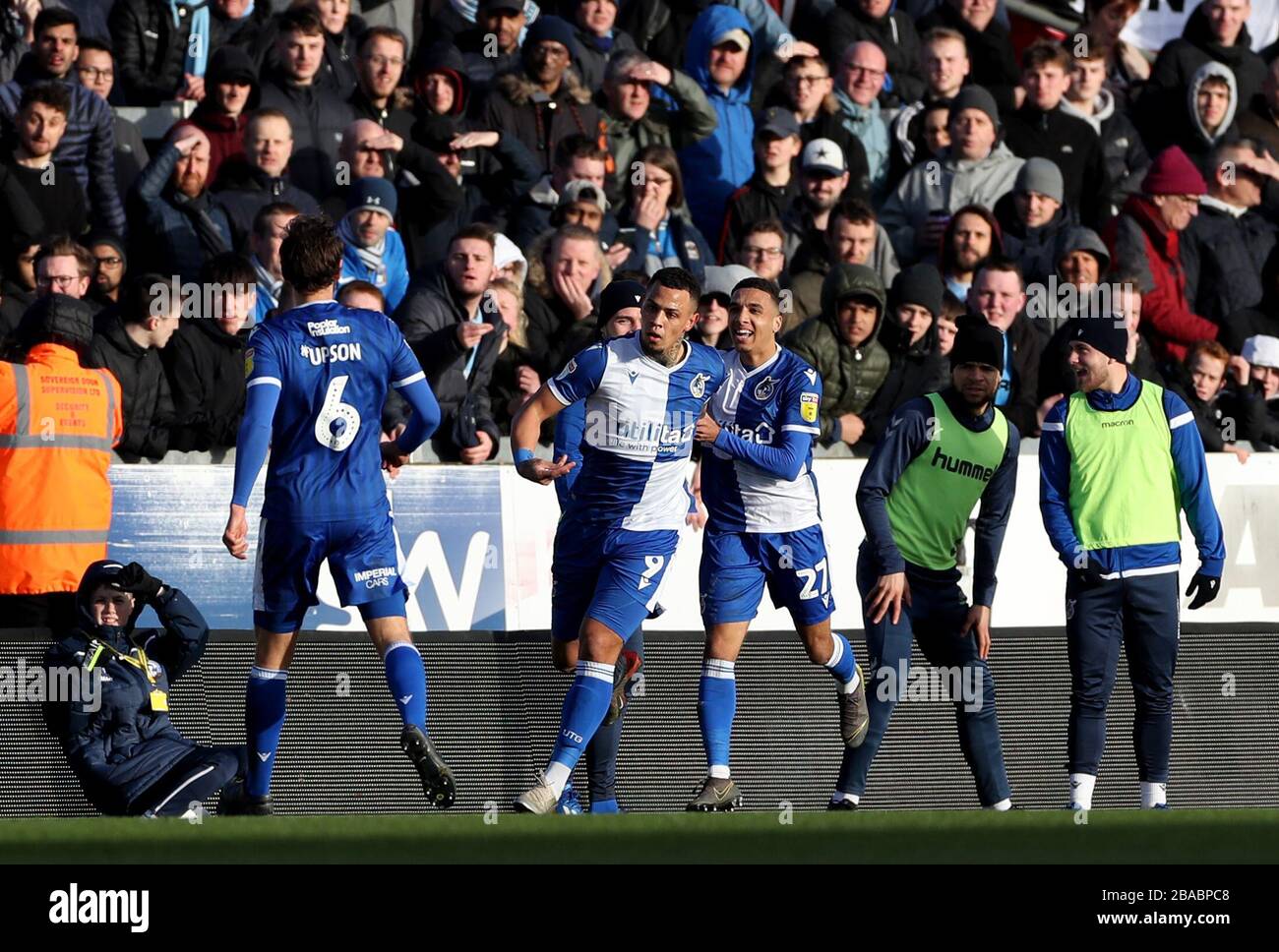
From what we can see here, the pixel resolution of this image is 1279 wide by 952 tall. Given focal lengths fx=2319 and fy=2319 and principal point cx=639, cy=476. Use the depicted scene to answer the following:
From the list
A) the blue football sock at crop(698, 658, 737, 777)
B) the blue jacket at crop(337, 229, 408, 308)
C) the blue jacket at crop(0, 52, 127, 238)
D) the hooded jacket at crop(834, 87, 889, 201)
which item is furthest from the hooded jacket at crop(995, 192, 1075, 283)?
the blue jacket at crop(0, 52, 127, 238)

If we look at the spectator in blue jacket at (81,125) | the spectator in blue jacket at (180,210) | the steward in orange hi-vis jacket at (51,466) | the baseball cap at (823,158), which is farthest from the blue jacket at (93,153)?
the baseball cap at (823,158)

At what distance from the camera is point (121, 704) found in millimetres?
9812

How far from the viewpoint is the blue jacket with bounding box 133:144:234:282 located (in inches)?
506

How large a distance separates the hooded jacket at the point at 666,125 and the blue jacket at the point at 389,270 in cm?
172

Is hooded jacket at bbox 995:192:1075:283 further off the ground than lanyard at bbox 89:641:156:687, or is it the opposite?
hooded jacket at bbox 995:192:1075:283

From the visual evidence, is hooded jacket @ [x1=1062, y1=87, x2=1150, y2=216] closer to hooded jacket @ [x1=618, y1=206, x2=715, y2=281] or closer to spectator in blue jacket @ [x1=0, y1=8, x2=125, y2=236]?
hooded jacket @ [x1=618, y1=206, x2=715, y2=281]

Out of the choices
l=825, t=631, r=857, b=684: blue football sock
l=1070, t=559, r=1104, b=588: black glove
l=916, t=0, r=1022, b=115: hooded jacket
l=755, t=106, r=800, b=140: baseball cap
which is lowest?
l=825, t=631, r=857, b=684: blue football sock

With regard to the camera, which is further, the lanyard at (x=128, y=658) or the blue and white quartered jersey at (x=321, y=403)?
the lanyard at (x=128, y=658)

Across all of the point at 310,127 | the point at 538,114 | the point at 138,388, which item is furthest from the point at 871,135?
the point at 138,388

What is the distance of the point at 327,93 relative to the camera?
546 inches

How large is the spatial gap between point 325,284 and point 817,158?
5584mm

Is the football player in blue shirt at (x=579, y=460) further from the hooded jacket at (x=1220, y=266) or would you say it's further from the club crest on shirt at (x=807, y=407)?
the hooded jacket at (x=1220, y=266)

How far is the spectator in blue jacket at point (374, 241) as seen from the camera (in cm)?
1285

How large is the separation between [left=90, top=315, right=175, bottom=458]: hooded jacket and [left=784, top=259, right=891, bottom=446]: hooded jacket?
11.0ft
